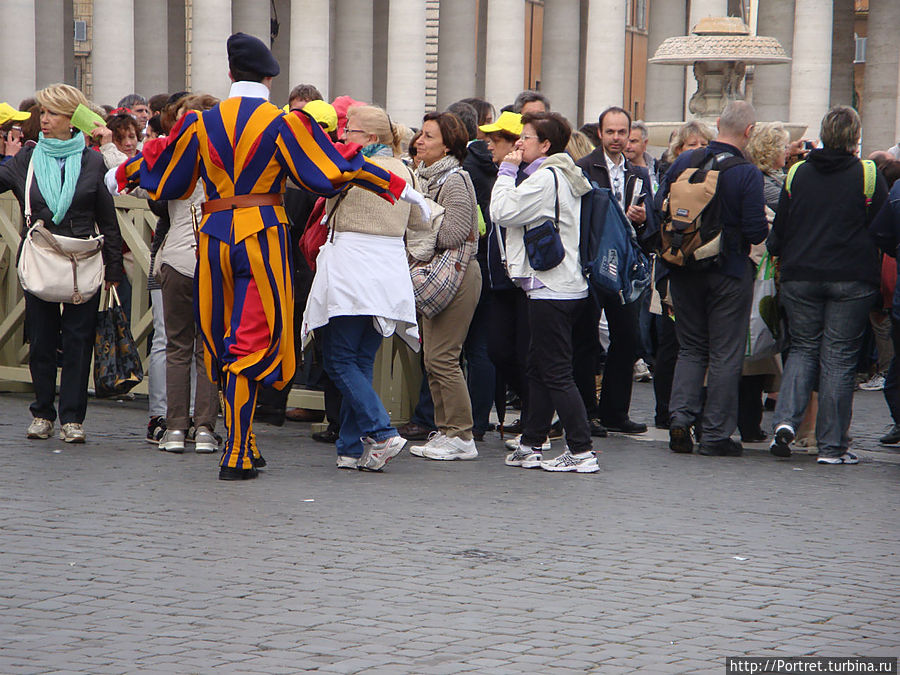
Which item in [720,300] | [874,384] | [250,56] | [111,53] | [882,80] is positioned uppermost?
[882,80]

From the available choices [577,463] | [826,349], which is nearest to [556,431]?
[577,463]

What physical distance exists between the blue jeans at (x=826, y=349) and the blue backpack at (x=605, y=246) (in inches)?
41.2

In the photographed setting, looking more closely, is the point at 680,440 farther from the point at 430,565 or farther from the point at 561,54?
the point at 561,54

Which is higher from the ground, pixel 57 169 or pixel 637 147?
pixel 637 147

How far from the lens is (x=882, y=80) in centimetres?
3903

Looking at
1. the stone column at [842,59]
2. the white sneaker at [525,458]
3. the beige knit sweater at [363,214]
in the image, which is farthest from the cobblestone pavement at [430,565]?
the stone column at [842,59]

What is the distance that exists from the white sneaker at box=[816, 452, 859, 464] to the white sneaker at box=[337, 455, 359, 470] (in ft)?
9.18

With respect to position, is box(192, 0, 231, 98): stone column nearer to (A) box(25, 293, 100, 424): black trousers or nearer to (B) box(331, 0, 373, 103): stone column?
(B) box(331, 0, 373, 103): stone column

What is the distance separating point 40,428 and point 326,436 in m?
1.67

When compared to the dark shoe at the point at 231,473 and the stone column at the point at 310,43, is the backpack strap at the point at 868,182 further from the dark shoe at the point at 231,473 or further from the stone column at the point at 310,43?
the stone column at the point at 310,43

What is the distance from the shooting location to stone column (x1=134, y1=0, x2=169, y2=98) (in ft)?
111

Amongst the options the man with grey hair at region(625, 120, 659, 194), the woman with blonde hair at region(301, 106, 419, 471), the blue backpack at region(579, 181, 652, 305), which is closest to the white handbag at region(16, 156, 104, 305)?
the woman with blonde hair at region(301, 106, 419, 471)

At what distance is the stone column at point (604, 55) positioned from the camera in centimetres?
3684

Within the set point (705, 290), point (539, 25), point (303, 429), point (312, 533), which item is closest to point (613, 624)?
point (312, 533)
